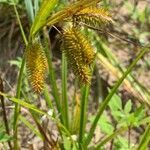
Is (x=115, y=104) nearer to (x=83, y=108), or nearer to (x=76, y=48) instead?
(x=83, y=108)

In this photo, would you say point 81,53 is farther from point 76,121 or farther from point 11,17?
point 11,17

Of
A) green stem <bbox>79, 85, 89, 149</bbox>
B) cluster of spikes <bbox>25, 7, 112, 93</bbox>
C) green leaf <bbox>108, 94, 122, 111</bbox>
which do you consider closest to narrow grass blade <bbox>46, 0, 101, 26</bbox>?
cluster of spikes <bbox>25, 7, 112, 93</bbox>

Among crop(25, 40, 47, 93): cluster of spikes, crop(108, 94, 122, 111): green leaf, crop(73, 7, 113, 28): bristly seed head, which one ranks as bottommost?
crop(108, 94, 122, 111): green leaf

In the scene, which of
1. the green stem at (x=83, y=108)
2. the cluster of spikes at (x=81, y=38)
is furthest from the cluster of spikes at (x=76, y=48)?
the green stem at (x=83, y=108)

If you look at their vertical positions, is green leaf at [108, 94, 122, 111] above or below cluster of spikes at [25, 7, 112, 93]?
below

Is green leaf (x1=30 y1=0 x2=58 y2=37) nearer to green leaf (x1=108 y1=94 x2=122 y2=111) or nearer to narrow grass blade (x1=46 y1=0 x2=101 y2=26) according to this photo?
narrow grass blade (x1=46 y1=0 x2=101 y2=26)

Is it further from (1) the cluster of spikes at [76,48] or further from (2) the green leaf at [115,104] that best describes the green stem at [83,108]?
(1) the cluster of spikes at [76,48]
